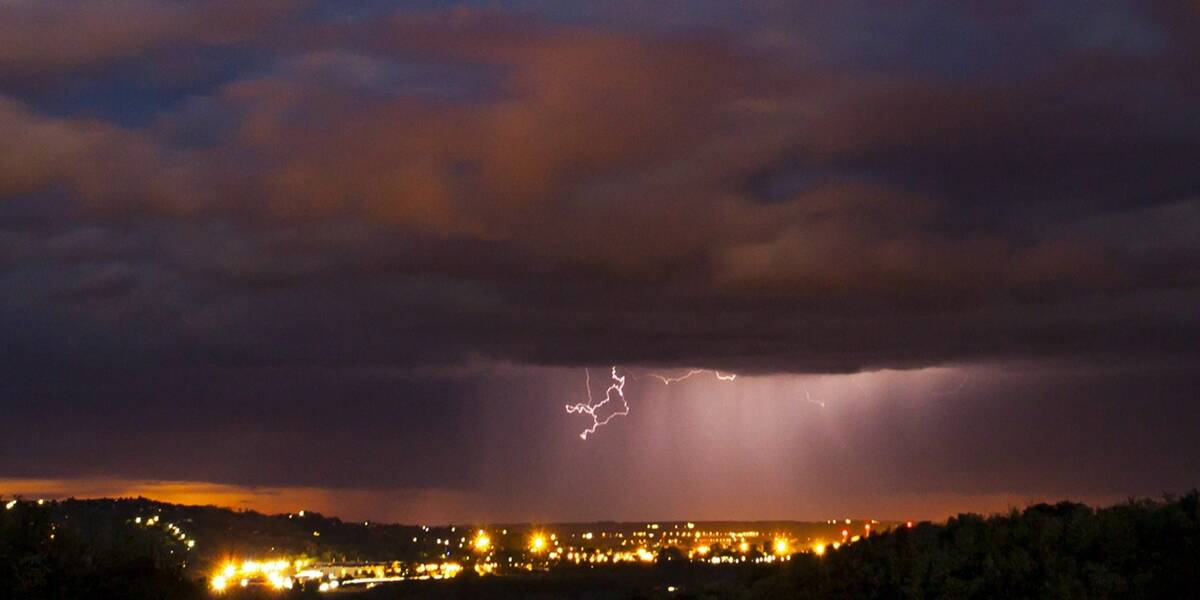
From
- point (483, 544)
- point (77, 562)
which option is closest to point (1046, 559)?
point (77, 562)

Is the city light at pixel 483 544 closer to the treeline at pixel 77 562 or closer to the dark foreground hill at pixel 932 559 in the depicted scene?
the dark foreground hill at pixel 932 559

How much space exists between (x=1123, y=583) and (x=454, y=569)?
81.9 meters

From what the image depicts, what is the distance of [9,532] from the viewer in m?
24.7

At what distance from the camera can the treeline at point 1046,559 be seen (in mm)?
25391

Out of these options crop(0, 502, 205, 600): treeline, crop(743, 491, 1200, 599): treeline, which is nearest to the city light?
crop(743, 491, 1200, 599): treeline

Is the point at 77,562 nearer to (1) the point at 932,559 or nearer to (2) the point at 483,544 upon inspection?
(1) the point at 932,559

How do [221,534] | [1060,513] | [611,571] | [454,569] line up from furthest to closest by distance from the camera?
[221,534], [454,569], [611,571], [1060,513]

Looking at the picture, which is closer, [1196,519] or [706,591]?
[1196,519]

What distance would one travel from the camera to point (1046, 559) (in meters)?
27.5

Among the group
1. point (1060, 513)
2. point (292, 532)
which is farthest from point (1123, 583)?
point (292, 532)

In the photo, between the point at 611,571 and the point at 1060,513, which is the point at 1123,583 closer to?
the point at 1060,513

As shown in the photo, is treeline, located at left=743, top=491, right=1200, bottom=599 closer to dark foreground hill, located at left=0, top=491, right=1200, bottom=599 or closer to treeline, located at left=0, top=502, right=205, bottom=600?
dark foreground hill, located at left=0, top=491, right=1200, bottom=599

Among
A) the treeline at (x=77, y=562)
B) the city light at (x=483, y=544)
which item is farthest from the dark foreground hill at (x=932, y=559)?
the city light at (x=483, y=544)

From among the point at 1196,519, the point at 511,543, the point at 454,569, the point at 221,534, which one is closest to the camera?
the point at 1196,519
